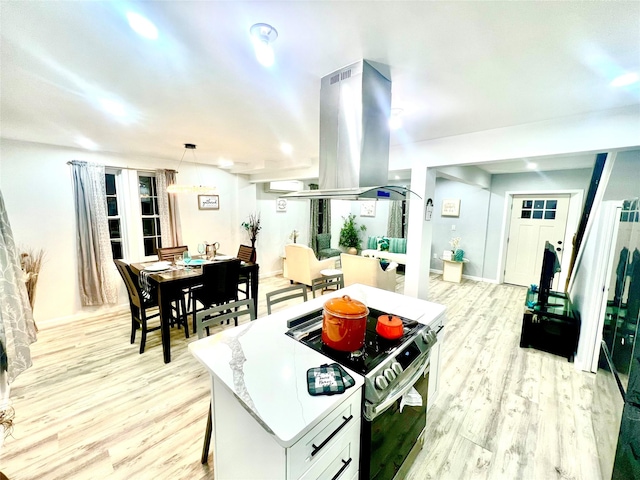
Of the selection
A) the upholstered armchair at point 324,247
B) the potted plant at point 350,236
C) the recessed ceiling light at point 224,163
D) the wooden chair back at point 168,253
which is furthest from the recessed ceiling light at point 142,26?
the potted plant at point 350,236

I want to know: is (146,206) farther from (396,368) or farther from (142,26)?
(396,368)

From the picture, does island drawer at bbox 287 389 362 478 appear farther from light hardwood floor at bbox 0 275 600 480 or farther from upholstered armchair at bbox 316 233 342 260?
upholstered armchair at bbox 316 233 342 260

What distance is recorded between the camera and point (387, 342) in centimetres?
146

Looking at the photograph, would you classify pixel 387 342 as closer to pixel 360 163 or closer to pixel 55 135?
pixel 360 163

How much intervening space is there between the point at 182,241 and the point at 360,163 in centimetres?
399

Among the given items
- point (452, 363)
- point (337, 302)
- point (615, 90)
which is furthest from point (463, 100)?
point (452, 363)

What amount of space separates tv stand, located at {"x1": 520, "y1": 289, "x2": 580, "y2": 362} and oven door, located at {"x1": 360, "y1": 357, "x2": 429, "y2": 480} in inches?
89.3

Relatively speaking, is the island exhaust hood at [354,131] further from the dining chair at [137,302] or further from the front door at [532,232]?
the front door at [532,232]

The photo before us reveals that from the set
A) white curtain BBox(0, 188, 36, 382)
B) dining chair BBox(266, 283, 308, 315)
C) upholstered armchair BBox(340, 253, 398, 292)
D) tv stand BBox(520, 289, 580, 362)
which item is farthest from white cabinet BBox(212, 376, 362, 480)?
upholstered armchair BBox(340, 253, 398, 292)

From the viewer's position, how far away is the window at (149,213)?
4156 millimetres

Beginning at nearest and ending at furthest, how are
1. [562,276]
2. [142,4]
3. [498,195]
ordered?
1. [142,4]
2. [562,276]
3. [498,195]

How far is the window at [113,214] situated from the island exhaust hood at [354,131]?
3.70 metres

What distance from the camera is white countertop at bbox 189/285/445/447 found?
947 mm

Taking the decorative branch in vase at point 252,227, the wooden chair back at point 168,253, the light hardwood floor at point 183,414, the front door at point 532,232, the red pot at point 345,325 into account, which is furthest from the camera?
the decorative branch in vase at point 252,227
